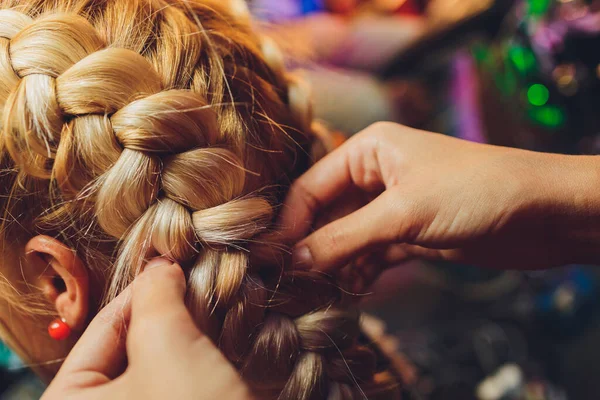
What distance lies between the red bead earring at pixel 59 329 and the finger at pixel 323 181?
1.14 ft

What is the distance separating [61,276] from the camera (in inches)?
26.0

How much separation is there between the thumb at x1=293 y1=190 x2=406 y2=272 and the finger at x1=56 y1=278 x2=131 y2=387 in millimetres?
235

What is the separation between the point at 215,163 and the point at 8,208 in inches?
11.1

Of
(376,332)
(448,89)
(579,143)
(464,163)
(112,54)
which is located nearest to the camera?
(112,54)

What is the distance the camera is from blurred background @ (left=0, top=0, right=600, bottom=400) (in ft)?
3.75

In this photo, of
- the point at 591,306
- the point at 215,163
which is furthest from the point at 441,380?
the point at 215,163

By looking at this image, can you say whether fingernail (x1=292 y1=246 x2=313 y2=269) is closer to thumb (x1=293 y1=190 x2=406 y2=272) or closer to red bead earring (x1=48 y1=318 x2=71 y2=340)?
thumb (x1=293 y1=190 x2=406 y2=272)

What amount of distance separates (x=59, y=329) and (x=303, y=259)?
0.35 metres

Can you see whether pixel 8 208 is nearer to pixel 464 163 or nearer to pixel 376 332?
pixel 464 163

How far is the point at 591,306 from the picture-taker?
4.59 ft

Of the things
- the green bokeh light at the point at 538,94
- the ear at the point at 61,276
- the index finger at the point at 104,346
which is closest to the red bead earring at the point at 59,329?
the ear at the point at 61,276

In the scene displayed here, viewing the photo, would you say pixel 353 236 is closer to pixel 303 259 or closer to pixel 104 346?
pixel 303 259

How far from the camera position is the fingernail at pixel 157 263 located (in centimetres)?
57

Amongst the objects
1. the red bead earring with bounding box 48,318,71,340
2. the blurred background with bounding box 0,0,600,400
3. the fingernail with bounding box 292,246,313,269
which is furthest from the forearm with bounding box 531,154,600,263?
the red bead earring with bounding box 48,318,71,340
